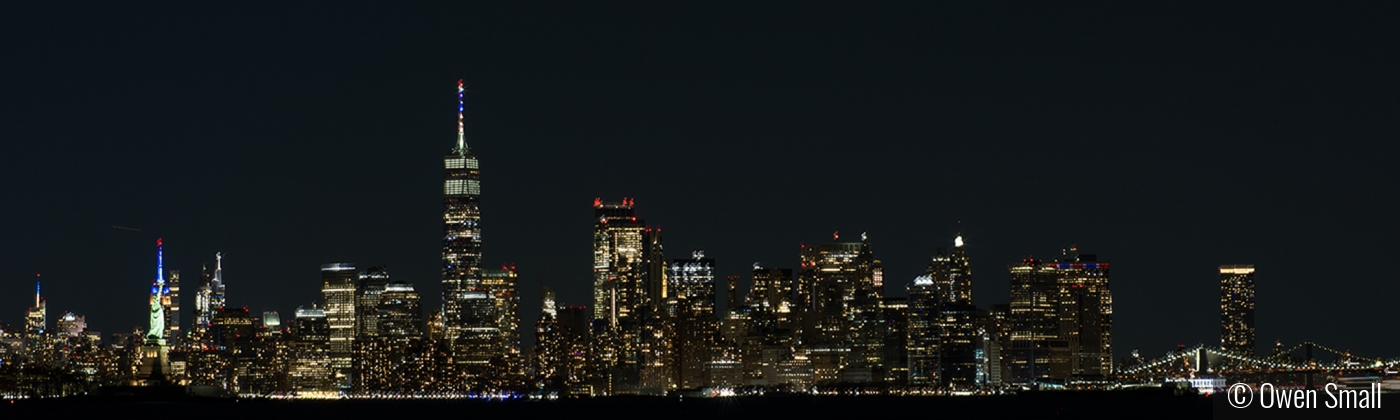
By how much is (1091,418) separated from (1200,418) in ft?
43.0

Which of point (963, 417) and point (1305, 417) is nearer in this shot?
point (1305, 417)

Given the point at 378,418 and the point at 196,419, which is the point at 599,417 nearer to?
the point at 378,418

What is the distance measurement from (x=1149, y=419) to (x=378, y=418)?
253 ft

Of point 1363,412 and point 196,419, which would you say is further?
point 196,419

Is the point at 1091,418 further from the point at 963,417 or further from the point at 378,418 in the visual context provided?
the point at 378,418

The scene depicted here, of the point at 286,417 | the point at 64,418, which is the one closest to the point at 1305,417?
the point at 286,417

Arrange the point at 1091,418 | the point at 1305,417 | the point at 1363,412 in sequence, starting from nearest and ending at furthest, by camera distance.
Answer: the point at 1305,417 < the point at 1363,412 < the point at 1091,418

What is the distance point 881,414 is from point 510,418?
1473 inches

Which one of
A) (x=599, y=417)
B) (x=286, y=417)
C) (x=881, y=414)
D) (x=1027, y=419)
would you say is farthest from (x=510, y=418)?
(x=1027, y=419)

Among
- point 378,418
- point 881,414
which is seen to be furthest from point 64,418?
point 881,414

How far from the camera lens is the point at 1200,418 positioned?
192 m

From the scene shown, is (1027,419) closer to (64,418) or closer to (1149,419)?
(1149,419)

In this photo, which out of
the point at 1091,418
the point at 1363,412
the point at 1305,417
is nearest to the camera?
the point at 1305,417

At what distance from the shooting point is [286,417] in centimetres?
19725
